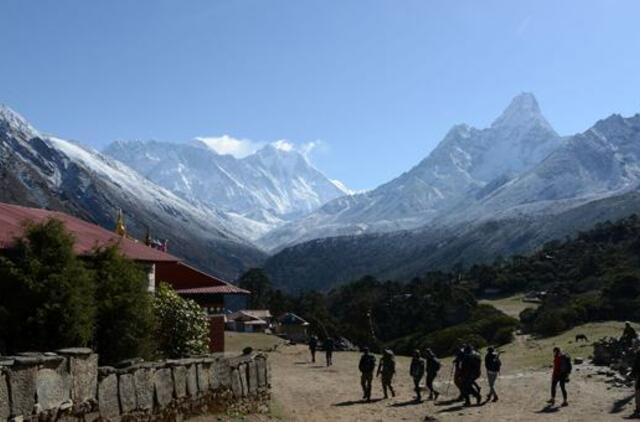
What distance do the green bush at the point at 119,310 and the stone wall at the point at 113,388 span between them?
2.65 m

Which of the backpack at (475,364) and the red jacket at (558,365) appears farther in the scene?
the backpack at (475,364)

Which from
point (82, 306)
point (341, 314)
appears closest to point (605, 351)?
point (82, 306)

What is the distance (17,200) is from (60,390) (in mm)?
193066

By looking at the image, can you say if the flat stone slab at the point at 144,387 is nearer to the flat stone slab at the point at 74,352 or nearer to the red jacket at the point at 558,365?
the flat stone slab at the point at 74,352

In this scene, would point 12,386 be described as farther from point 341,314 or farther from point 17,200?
point 17,200

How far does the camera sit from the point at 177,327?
25.0 m

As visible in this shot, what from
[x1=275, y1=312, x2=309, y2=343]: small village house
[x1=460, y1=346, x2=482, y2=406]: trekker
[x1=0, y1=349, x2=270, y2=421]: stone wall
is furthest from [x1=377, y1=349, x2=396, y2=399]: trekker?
[x1=275, y1=312, x2=309, y2=343]: small village house

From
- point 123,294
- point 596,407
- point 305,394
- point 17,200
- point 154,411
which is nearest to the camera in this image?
point 154,411

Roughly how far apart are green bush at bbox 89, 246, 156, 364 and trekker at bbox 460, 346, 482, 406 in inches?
370

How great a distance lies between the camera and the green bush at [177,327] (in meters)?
24.8

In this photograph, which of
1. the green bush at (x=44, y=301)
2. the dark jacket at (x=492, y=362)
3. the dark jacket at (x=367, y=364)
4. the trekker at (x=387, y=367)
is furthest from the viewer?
the trekker at (x=387, y=367)

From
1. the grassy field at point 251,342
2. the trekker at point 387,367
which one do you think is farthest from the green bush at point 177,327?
the grassy field at point 251,342

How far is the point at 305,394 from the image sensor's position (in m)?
28.5

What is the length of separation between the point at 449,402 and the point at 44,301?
13344mm
